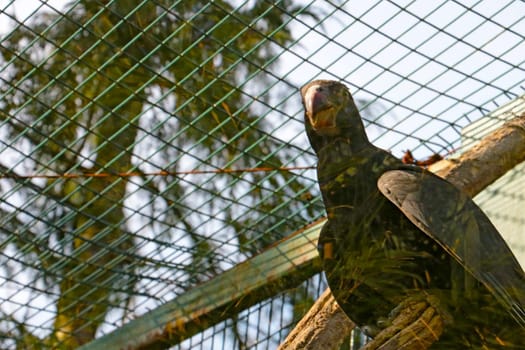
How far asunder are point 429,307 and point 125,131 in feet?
5.31

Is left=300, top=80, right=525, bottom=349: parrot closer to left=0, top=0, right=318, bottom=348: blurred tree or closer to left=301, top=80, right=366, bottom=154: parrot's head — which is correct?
left=301, top=80, right=366, bottom=154: parrot's head

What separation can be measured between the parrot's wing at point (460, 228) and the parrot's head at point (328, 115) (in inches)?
14.9

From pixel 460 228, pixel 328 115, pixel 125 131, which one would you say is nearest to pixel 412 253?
pixel 460 228

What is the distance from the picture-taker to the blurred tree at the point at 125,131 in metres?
3.68

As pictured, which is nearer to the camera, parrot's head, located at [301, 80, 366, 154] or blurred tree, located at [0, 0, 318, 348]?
parrot's head, located at [301, 80, 366, 154]

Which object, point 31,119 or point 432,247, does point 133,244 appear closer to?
point 31,119

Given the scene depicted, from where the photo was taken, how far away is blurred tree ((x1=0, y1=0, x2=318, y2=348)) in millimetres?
3684

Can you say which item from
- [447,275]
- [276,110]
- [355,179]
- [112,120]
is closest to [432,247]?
[447,275]

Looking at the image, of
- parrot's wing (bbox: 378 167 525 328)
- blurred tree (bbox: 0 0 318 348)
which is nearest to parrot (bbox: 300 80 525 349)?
parrot's wing (bbox: 378 167 525 328)

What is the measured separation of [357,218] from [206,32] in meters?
0.90

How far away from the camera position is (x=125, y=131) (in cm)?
405

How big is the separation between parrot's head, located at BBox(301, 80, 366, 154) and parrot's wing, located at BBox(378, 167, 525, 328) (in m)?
0.38

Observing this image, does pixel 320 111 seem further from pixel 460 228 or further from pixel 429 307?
pixel 429 307

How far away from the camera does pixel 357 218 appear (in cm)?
323
